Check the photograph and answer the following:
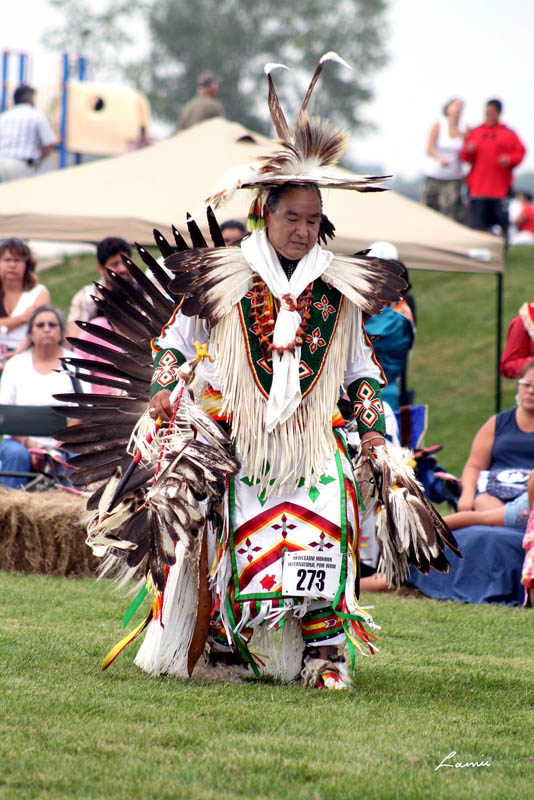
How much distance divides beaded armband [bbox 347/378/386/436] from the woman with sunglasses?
331 cm

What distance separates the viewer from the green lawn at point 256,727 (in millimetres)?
2783

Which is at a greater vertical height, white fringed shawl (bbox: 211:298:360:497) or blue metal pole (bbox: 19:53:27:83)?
blue metal pole (bbox: 19:53:27:83)

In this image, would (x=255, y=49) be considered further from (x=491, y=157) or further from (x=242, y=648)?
(x=242, y=648)

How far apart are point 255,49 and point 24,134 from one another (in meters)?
34.4

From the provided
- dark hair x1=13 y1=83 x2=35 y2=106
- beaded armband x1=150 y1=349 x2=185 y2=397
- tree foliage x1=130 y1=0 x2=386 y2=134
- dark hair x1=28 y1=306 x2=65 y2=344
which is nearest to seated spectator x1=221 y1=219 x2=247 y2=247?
dark hair x1=28 y1=306 x2=65 y2=344

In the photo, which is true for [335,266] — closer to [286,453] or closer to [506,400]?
[286,453]

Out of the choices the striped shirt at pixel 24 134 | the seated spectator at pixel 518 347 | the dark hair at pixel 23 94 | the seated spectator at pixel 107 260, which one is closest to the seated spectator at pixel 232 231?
the seated spectator at pixel 107 260

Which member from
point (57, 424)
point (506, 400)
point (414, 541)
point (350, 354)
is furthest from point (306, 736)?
point (506, 400)

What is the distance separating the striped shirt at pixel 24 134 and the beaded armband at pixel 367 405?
8.57 meters

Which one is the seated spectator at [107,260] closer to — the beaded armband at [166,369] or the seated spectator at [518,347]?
the seated spectator at [518,347]

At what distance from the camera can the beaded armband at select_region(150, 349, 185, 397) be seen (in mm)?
3912

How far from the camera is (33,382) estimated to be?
714 cm

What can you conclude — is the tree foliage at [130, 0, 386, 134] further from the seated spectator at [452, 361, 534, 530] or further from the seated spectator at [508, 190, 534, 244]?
the seated spectator at [452, 361, 534, 530]

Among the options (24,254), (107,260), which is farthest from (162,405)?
(24,254)
